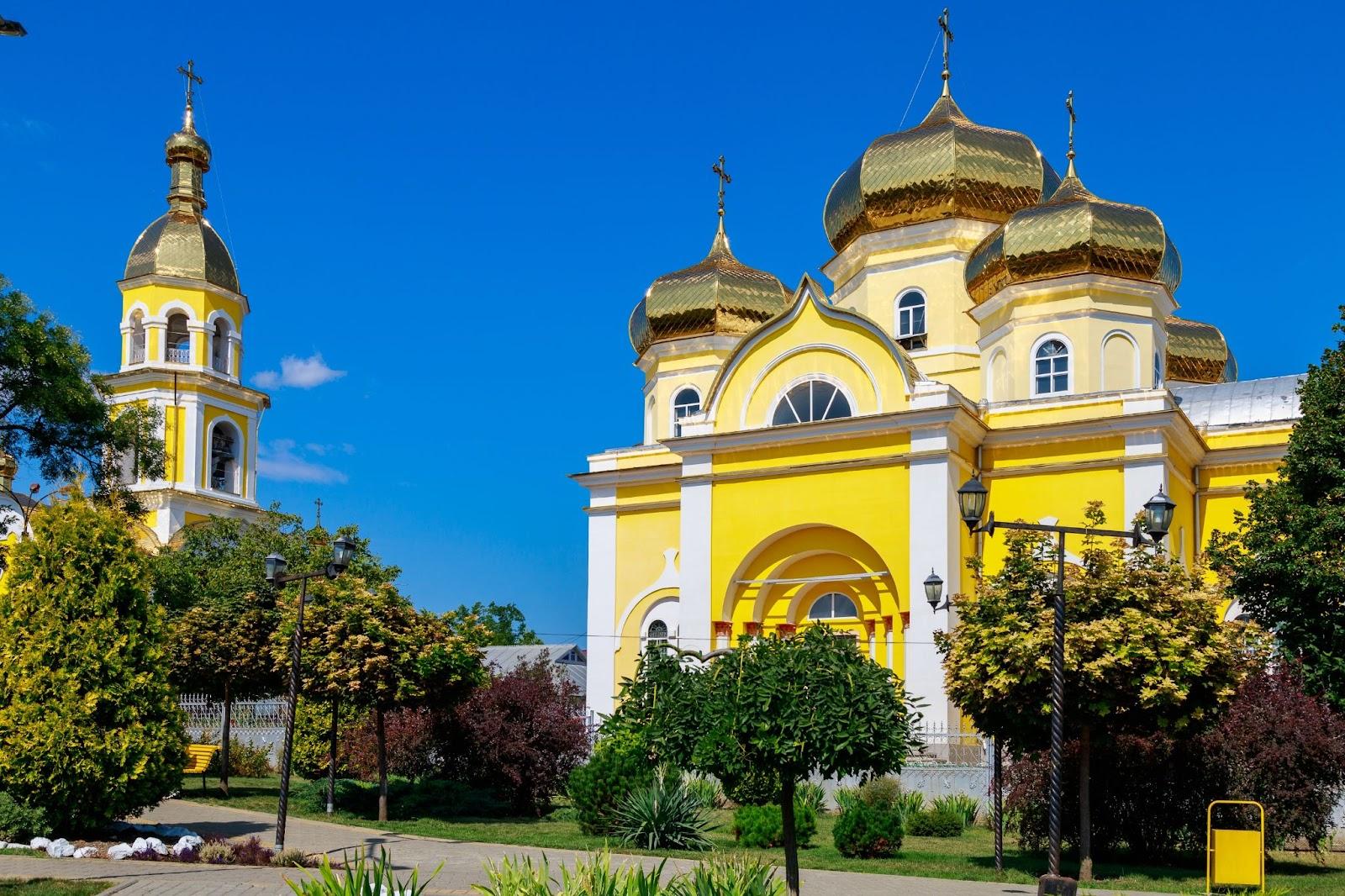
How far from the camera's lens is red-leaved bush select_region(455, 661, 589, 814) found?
22.3 metres

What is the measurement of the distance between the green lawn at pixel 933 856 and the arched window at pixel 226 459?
19.3 meters

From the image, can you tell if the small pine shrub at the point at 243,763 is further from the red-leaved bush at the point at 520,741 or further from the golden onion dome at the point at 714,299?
the golden onion dome at the point at 714,299

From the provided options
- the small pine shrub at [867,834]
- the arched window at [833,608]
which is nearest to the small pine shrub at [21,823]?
the small pine shrub at [867,834]

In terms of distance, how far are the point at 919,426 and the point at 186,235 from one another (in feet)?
77.9

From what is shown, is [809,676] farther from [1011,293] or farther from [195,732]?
[195,732]

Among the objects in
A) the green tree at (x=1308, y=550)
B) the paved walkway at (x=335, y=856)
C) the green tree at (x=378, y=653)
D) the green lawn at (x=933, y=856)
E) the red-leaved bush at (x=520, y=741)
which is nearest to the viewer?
the paved walkway at (x=335, y=856)

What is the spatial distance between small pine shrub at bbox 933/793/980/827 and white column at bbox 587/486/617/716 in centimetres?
1057

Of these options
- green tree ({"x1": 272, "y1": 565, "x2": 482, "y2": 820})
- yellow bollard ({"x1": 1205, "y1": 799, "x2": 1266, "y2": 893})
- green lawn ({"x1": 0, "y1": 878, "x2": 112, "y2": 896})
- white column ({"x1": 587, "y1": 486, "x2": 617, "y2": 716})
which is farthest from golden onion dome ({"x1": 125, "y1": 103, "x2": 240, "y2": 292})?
yellow bollard ({"x1": 1205, "y1": 799, "x2": 1266, "y2": 893})

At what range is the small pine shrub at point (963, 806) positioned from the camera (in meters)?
21.2

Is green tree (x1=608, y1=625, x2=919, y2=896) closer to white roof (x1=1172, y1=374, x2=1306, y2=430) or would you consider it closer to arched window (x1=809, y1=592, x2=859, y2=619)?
arched window (x1=809, y1=592, x2=859, y2=619)

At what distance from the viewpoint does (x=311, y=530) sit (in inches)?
1505

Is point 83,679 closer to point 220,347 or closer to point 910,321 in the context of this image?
point 910,321

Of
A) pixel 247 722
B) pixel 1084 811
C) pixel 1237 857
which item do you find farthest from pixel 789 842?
pixel 247 722

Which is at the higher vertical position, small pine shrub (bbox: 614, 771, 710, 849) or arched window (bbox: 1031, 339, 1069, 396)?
arched window (bbox: 1031, 339, 1069, 396)
